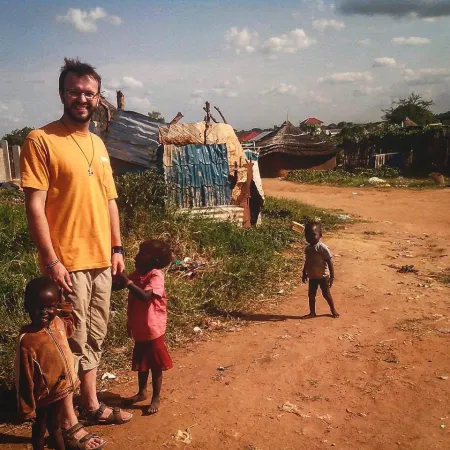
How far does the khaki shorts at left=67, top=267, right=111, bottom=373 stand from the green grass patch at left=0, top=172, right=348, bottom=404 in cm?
92

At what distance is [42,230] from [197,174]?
5.49 metres

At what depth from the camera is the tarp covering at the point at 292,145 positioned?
72.9ft

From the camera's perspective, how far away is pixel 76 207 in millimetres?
2521

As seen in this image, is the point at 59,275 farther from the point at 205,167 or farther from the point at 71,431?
the point at 205,167

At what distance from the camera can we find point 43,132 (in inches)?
95.2

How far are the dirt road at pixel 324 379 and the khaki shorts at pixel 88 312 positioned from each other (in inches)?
20.5

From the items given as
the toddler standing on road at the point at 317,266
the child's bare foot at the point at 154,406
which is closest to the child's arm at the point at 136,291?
the child's bare foot at the point at 154,406

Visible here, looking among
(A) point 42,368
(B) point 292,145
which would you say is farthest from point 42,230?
(B) point 292,145

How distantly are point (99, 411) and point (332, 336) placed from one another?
2296mm

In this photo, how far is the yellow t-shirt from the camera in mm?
2375

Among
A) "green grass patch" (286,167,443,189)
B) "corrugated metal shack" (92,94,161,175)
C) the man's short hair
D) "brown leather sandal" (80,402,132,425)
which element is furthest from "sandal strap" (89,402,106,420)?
"green grass patch" (286,167,443,189)

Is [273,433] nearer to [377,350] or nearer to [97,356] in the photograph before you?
[97,356]

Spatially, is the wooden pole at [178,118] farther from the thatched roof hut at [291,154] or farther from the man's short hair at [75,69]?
the thatched roof hut at [291,154]

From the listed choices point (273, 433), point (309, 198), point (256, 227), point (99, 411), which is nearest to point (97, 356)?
point (99, 411)
